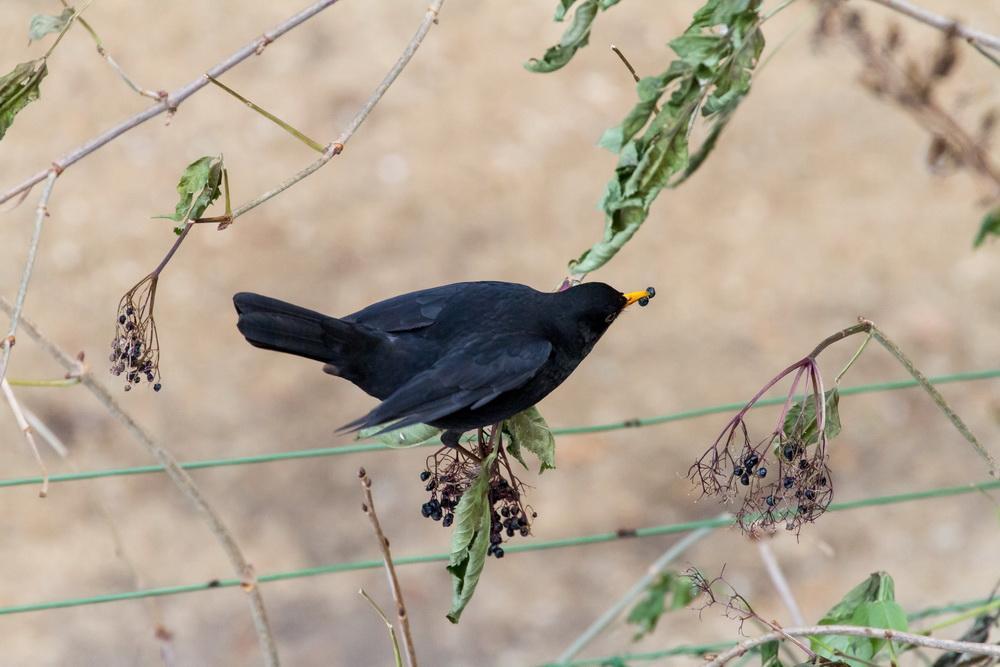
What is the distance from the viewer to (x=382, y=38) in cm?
930

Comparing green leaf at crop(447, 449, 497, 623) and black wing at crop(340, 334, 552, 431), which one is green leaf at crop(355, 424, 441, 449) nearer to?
black wing at crop(340, 334, 552, 431)

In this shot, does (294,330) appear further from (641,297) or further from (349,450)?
(641,297)

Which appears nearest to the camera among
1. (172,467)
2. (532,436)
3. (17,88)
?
(172,467)

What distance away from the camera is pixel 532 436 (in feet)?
8.27

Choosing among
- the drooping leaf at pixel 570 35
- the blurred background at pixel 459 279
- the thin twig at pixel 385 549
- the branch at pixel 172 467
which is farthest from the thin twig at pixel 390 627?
the blurred background at pixel 459 279

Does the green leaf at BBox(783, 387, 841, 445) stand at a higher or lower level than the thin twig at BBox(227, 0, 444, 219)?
lower

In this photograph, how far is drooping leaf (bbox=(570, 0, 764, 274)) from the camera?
1.99 m

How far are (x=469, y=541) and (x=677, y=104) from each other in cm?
87

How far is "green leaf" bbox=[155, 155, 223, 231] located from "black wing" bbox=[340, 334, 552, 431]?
48 centimetres

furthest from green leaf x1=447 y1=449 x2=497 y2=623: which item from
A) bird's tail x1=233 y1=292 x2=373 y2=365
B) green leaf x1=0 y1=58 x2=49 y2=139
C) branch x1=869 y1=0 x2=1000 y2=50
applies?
branch x1=869 y1=0 x2=1000 y2=50

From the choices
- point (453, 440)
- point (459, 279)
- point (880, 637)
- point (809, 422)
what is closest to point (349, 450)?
point (453, 440)

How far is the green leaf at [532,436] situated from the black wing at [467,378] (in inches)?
4.7

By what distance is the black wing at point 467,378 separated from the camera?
2287 millimetres

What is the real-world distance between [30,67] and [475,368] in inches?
39.6
